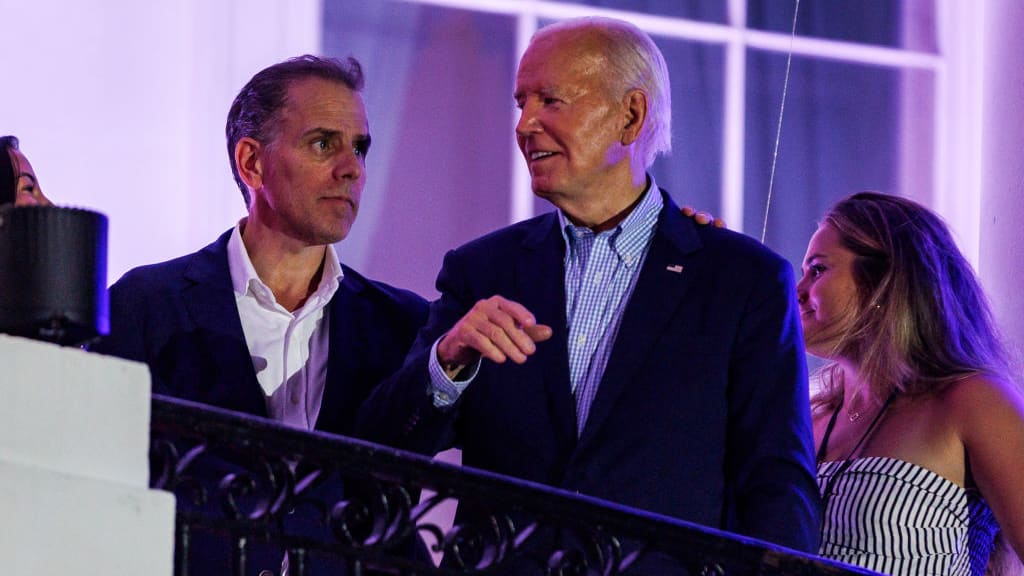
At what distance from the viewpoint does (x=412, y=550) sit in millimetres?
3201

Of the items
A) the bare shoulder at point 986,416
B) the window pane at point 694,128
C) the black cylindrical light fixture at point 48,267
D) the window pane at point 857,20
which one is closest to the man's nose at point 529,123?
the bare shoulder at point 986,416

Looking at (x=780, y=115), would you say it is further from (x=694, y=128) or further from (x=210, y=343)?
(x=210, y=343)

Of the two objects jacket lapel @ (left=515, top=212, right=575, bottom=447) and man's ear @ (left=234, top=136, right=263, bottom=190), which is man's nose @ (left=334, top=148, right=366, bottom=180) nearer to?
man's ear @ (left=234, top=136, right=263, bottom=190)

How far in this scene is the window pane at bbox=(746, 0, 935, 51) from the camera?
577 cm

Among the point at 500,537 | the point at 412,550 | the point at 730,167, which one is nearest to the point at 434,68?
the point at 730,167

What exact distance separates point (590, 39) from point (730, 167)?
2.50 m

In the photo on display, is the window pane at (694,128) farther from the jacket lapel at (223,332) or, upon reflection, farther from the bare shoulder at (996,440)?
the jacket lapel at (223,332)

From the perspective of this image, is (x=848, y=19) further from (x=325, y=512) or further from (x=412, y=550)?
(x=325, y=512)

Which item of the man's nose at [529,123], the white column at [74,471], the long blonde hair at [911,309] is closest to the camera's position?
the white column at [74,471]

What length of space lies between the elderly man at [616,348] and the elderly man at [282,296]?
390 millimetres

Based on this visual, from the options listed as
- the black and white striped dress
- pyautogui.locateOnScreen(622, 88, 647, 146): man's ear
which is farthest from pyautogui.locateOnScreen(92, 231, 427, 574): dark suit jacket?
the black and white striped dress

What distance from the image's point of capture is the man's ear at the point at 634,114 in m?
3.25

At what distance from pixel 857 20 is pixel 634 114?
2871 mm

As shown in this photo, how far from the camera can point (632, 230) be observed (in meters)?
3.13
